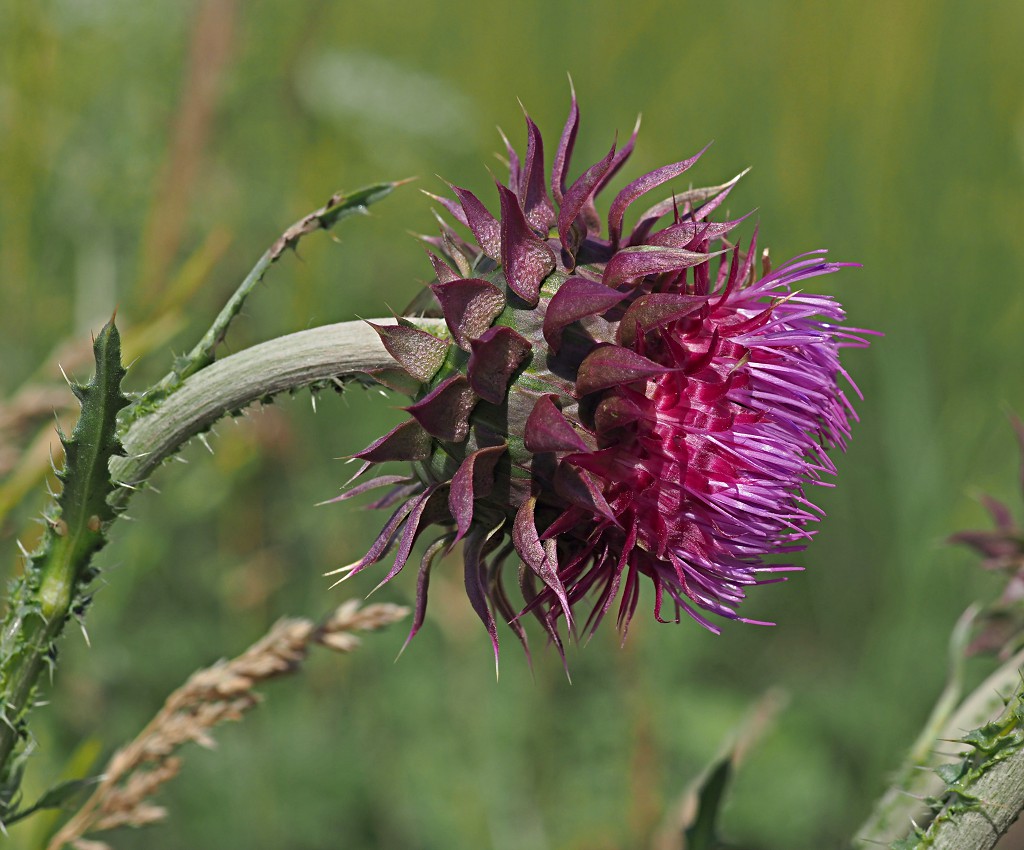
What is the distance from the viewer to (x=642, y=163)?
5.68 metres

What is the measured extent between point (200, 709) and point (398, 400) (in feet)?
10.6

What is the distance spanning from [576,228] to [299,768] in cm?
329

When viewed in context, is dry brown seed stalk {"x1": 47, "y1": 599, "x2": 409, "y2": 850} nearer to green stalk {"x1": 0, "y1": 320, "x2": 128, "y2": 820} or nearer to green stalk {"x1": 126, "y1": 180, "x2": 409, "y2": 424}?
green stalk {"x1": 0, "y1": 320, "x2": 128, "y2": 820}

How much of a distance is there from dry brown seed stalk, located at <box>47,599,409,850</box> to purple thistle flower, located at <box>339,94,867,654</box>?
0.38 m

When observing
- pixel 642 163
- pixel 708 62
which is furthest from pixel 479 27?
pixel 642 163

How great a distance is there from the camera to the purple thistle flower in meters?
1.93

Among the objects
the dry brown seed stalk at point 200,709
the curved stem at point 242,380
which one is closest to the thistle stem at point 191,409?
the curved stem at point 242,380

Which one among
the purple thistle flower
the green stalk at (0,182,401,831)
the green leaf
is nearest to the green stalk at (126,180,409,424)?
the green stalk at (0,182,401,831)

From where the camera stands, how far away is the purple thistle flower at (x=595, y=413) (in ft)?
6.33

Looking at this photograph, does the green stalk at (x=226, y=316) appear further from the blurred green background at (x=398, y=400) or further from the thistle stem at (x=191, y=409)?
the blurred green background at (x=398, y=400)

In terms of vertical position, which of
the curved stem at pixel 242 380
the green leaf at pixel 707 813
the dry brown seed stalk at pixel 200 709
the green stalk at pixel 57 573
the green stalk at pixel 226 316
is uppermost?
the green stalk at pixel 226 316

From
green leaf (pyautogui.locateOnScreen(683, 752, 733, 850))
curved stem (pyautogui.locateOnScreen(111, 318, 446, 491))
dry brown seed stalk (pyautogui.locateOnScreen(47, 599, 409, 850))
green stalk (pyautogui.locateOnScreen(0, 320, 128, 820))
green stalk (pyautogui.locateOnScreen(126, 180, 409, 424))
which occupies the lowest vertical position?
green leaf (pyautogui.locateOnScreen(683, 752, 733, 850))

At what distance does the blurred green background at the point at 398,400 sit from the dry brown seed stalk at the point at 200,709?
856 mm

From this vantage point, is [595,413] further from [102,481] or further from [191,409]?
[102,481]
